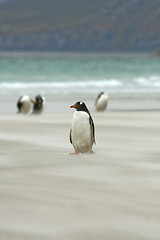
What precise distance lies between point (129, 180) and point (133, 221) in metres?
1.18

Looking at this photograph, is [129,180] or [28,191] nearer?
[28,191]

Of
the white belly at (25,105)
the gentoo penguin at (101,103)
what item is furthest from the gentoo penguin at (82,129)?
the gentoo penguin at (101,103)

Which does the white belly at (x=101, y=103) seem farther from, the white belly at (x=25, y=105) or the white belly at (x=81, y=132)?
the white belly at (x=81, y=132)

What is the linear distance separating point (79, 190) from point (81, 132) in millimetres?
1873

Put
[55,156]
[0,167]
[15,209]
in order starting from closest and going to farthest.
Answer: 1. [15,209]
2. [0,167]
3. [55,156]

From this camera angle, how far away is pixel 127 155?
6625 mm

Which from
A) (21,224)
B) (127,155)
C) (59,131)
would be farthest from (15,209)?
(59,131)

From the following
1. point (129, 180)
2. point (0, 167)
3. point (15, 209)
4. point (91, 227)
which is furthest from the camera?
point (0, 167)

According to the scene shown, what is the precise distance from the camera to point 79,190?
4.79 m

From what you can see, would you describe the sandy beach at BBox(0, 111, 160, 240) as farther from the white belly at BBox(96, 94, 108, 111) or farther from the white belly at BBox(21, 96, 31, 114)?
the white belly at BBox(96, 94, 108, 111)

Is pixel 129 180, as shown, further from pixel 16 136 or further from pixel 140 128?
pixel 140 128

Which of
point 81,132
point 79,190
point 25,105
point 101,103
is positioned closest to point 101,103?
point 101,103

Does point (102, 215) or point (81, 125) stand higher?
point (81, 125)

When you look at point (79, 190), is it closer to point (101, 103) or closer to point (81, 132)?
point (81, 132)
